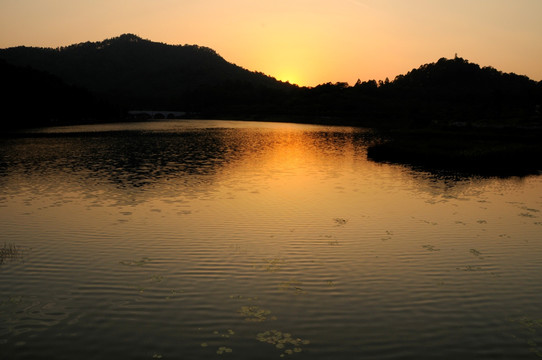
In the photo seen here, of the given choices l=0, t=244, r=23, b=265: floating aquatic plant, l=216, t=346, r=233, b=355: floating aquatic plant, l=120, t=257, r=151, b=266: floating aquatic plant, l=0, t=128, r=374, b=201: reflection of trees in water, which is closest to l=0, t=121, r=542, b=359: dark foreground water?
l=216, t=346, r=233, b=355: floating aquatic plant

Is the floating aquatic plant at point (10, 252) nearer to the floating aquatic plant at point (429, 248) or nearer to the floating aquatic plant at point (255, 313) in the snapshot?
the floating aquatic plant at point (255, 313)

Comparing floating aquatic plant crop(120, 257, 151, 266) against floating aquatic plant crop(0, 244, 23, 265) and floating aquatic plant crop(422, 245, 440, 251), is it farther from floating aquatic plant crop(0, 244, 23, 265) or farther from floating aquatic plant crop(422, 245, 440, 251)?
floating aquatic plant crop(422, 245, 440, 251)

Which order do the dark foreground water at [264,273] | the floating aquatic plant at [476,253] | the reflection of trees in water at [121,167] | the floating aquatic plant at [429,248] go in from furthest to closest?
→ the reflection of trees in water at [121,167] < the floating aquatic plant at [429,248] < the floating aquatic plant at [476,253] < the dark foreground water at [264,273]

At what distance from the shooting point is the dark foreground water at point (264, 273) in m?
12.2

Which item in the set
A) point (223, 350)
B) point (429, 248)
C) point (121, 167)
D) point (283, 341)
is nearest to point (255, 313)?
point (283, 341)

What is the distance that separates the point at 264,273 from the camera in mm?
17422

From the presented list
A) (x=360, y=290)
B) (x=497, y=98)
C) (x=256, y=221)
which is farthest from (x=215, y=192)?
(x=497, y=98)

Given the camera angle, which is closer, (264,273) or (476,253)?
(264,273)

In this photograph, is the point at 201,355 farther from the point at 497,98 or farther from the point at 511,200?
the point at 497,98

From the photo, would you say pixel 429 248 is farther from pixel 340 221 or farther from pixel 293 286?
pixel 293 286

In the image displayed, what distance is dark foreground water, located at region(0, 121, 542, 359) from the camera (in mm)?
12188

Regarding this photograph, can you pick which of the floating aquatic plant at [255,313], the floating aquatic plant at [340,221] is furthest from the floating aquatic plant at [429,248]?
the floating aquatic plant at [255,313]

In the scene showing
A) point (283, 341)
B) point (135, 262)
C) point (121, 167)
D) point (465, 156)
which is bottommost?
point (283, 341)

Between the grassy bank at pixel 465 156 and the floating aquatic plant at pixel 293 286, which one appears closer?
the floating aquatic plant at pixel 293 286
